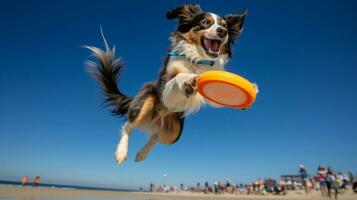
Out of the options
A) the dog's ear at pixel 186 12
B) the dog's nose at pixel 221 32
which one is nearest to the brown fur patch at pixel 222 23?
the dog's nose at pixel 221 32

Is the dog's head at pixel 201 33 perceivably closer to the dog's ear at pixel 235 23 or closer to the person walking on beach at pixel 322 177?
the dog's ear at pixel 235 23

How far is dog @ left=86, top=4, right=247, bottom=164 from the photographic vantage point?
4.69 meters

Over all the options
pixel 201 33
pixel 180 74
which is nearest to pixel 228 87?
pixel 180 74

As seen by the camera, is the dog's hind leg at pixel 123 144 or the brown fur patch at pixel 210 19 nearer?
the dog's hind leg at pixel 123 144

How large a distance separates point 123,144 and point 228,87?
7.00ft

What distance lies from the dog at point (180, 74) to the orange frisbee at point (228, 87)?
0.73ft

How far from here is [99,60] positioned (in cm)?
621

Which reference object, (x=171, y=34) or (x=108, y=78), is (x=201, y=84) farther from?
(x=108, y=78)

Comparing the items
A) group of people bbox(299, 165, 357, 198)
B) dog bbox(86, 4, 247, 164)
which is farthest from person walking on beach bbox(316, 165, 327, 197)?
dog bbox(86, 4, 247, 164)

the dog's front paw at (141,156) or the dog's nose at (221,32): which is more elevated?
the dog's nose at (221,32)

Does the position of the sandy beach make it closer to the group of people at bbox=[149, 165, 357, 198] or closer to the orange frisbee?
the group of people at bbox=[149, 165, 357, 198]

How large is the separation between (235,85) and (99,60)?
342 centimetres

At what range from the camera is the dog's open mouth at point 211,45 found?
15.9 ft

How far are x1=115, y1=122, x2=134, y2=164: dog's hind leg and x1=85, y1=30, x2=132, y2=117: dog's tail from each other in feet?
2.68
